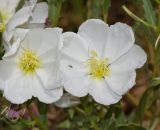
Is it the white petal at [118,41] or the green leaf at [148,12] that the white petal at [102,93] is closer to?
the white petal at [118,41]

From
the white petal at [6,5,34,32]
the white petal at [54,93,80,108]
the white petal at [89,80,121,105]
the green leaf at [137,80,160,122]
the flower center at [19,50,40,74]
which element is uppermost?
the white petal at [6,5,34,32]

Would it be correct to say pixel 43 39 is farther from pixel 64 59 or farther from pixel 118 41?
pixel 118 41

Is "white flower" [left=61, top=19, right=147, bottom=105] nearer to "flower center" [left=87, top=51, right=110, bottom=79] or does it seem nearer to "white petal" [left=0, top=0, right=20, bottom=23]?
"flower center" [left=87, top=51, right=110, bottom=79]

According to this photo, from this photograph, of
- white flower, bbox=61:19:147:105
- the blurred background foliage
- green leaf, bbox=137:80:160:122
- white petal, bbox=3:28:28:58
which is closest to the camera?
white petal, bbox=3:28:28:58

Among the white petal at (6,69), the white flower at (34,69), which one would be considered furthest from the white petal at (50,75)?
the white petal at (6,69)

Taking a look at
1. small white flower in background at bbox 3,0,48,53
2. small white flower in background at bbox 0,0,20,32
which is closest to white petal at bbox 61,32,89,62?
small white flower in background at bbox 3,0,48,53

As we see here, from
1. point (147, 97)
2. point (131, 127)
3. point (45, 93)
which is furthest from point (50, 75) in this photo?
point (147, 97)
